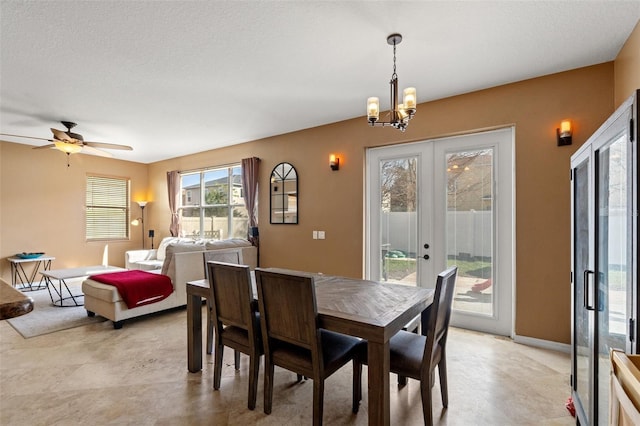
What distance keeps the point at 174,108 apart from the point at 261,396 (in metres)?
3.50

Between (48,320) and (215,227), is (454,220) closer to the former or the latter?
(215,227)

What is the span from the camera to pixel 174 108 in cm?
392

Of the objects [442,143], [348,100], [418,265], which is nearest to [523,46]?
[442,143]

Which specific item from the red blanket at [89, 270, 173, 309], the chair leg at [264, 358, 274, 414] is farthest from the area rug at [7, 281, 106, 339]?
the chair leg at [264, 358, 274, 414]

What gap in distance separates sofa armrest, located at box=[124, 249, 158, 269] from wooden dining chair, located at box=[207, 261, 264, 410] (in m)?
4.83

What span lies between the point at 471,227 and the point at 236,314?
9.08ft

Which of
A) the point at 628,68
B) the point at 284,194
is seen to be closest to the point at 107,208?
the point at 284,194

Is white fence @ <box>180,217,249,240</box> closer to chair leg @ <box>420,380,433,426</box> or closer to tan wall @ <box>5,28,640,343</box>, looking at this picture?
tan wall @ <box>5,28,640,343</box>

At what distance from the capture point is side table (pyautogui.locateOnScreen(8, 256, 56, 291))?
549cm

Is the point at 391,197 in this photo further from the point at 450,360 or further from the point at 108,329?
the point at 108,329

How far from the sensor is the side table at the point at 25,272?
549cm

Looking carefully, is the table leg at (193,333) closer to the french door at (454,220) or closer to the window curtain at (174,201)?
the french door at (454,220)

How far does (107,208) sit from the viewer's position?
6.98 m

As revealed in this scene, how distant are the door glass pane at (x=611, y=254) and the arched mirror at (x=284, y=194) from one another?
3.84 m
